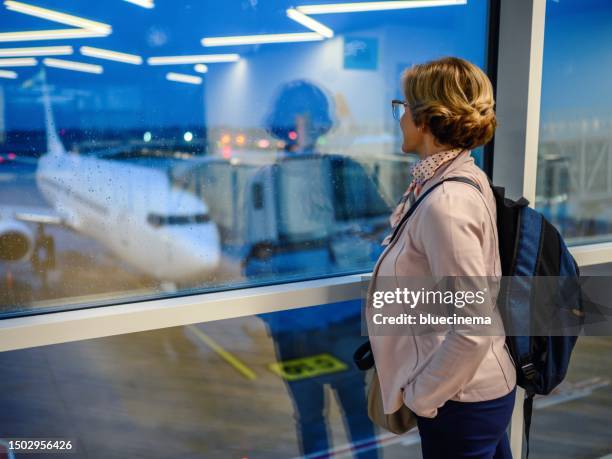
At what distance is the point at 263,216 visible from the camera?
2.34 m

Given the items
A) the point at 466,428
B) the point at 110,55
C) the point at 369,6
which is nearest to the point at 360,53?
the point at 369,6

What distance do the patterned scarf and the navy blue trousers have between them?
486mm

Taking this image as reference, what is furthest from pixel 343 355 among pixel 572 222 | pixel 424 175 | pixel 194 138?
pixel 424 175

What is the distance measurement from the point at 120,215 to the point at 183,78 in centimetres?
56

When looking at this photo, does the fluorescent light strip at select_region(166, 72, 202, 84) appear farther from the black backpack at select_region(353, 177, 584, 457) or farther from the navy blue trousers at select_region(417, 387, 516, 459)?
the navy blue trousers at select_region(417, 387, 516, 459)

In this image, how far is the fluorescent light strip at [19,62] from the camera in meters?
1.72

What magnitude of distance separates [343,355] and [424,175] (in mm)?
2842

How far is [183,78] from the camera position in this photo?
204 cm

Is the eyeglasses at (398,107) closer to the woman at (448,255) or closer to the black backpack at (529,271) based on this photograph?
the woman at (448,255)

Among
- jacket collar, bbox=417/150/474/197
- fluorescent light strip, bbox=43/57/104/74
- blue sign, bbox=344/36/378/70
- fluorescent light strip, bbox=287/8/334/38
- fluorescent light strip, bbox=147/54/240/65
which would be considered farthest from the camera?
blue sign, bbox=344/36/378/70

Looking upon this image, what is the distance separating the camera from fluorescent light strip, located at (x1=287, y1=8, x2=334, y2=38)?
2178 millimetres

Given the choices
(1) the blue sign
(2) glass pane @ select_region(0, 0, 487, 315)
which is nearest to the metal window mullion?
(2) glass pane @ select_region(0, 0, 487, 315)

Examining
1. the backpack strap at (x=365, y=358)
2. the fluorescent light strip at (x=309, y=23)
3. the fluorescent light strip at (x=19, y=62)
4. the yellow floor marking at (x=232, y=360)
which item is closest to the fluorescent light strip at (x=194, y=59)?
the fluorescent light strip at (x=309, y=23)

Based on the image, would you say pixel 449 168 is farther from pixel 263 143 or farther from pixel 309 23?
pixel 309 23
